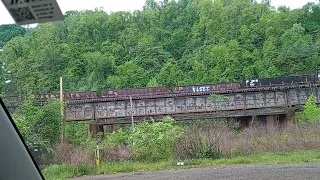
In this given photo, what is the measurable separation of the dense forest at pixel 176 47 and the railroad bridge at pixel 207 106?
82 cm

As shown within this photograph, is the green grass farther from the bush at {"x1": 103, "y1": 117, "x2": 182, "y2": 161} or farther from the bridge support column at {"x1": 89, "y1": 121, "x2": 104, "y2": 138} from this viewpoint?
the bridge support column at {"x1": 89, "y1": 121, "x2": 104, "y2": 138}

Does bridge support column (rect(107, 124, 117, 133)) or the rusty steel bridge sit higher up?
the rusty steel bridge

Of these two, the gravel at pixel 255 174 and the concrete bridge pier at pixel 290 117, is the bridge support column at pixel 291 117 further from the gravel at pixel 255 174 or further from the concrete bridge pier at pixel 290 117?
the gravel at pixel 255 174

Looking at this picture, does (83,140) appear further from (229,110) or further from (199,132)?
(229,110)

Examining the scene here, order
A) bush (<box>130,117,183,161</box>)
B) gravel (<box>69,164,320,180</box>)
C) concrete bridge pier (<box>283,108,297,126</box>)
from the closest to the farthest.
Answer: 1. gravel (<box>69,164,320,180</box>)
2. bush (<box>130,117,183,161</box>)
3. concrete bridge pier (<box>283,108,297,126</box>)

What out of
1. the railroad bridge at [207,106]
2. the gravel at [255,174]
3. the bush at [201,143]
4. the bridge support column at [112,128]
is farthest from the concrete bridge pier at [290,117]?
the bridge support column at [112,128]

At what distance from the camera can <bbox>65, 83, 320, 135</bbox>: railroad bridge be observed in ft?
28.7

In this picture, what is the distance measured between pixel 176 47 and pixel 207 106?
4627mm

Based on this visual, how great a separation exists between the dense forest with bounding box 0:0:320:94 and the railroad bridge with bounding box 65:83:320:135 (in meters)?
0.82

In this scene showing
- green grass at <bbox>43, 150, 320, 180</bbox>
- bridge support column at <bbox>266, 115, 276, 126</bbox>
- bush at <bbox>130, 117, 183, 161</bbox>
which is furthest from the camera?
bridge support column at <bbox>266, 115, 276, 126</bbox>

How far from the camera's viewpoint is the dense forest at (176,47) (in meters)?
3.51

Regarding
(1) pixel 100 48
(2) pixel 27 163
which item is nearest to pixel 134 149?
(1) pixel 100 48

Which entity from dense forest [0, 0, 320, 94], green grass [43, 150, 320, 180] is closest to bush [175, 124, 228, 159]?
green grass [43, 150, 320, 180]

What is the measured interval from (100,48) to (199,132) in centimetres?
639
